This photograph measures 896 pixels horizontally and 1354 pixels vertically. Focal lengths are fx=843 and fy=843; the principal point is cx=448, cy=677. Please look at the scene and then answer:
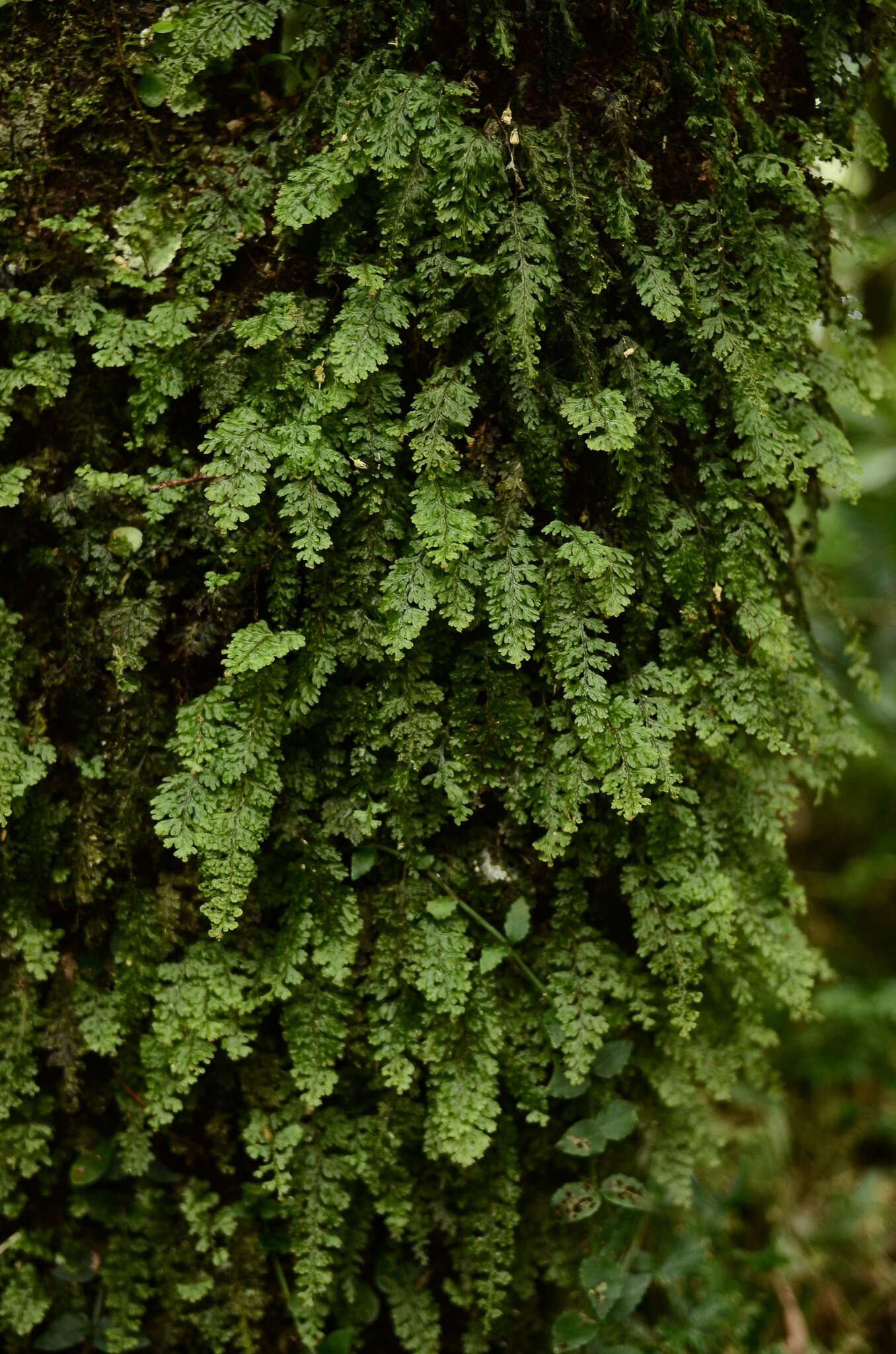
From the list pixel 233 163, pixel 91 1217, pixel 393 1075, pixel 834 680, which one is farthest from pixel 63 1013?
pixel 834 680

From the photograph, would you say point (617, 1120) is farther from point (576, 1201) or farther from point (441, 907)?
point (441, 907)

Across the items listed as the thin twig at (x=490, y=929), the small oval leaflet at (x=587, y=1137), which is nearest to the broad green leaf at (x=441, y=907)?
the thin twig at (x=490, y=929)

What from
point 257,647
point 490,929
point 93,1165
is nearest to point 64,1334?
point 93,1165

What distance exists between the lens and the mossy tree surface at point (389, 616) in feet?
5.04

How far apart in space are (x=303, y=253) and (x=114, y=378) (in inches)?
18.0

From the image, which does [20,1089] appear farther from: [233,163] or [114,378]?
[233,163]

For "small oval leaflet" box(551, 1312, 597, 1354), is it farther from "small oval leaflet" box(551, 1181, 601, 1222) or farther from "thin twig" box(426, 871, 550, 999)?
"thin twig" box(426, 871, 550, 999)

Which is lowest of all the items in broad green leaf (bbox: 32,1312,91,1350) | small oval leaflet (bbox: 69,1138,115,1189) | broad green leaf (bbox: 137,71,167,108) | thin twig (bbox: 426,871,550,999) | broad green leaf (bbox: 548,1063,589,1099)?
broad green leaf (bbox: 32,1312,91,1350)

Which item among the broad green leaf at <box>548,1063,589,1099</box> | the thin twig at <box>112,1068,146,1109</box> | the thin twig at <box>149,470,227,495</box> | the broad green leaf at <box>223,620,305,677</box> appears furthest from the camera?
the thin twig at <box>112,1068,146,1109</box>

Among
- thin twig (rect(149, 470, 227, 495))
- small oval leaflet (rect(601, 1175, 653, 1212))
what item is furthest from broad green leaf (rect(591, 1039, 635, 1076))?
thin twig (rect(149, 470, 227, 495))

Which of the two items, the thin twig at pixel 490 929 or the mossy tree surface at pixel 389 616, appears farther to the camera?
the thin twig at pixel 490 929

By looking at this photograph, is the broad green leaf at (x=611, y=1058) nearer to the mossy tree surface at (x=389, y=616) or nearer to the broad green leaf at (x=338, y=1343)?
the mossy tree surface at (x=389, y=616)

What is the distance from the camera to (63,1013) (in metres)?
1.86

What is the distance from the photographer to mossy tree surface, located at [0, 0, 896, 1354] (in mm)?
1537
